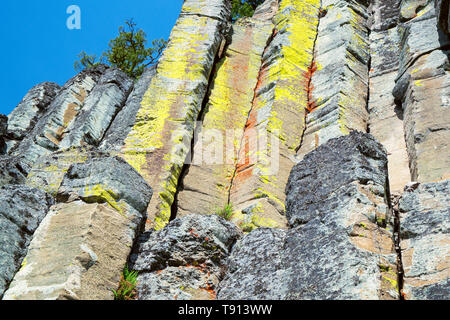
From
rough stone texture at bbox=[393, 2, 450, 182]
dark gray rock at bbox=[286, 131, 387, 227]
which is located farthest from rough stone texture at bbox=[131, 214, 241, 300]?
rough stone texture at bbox=[393, 2, 450, 182]

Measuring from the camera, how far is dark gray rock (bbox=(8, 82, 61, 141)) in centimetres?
1128

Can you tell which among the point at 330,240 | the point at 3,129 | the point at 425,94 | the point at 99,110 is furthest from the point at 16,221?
the point at 3,129

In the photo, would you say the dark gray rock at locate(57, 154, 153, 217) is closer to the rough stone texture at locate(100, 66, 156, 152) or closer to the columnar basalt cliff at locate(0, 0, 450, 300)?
the columnar basalt cliff at locate(0, 0, 450, 300)

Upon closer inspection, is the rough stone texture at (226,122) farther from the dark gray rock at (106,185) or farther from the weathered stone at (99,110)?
the weathered stone at (99,110)

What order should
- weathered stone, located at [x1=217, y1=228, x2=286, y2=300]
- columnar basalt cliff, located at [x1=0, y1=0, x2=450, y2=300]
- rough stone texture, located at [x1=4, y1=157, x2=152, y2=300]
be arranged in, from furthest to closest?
1. weathered stone, located at [x1=217, y1=228, x2=286, y2=300]
2. columnar basalt cliff, located at [x1=0, y1=0, x2=450, y2=300]
3. rough stone texture, located at [x1=4, y1=157, x2=152, y2=300]

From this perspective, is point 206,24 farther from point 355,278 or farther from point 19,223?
point 355,278

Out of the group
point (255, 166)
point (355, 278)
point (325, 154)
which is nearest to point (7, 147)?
point (255, 166)

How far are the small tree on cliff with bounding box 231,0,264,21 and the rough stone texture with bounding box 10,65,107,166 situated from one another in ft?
20.7

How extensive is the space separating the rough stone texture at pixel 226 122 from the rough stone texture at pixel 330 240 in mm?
1294

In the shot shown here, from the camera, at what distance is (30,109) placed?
11898 mm

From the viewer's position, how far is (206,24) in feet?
35.7

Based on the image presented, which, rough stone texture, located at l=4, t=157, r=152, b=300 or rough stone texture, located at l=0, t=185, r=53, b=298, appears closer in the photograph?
rough stone texture, located at l=4, t=157, r=152, b=300

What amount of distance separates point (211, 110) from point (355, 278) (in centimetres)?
546

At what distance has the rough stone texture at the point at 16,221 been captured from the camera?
17.0 feet
